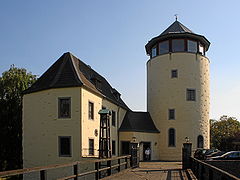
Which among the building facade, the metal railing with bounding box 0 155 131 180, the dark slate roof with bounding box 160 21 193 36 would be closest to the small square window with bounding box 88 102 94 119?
Result: the building facade

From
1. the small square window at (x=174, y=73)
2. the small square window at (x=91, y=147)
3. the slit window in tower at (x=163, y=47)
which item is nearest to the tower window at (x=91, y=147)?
the small square window at (x=91, y=147)

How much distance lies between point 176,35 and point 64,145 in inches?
676

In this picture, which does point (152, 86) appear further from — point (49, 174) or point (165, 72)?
point (49, 174)

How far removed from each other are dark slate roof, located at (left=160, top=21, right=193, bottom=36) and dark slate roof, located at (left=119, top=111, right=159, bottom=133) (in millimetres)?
8902

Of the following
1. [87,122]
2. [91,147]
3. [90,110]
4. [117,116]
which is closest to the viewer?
[87,122]

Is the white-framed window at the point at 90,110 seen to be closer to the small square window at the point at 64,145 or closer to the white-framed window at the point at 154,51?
the small square window at the point at 64,145

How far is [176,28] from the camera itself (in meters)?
34.7

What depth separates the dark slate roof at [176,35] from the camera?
108ft

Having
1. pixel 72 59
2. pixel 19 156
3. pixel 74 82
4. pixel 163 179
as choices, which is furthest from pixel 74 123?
pixel 19 156

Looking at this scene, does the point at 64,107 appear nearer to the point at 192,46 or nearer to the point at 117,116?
the point at 117,116

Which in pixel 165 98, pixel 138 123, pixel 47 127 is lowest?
pixel 138 123

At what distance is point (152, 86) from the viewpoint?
35000 mm

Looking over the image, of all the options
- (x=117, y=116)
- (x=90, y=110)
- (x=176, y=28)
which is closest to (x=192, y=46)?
(x=176, y=28)

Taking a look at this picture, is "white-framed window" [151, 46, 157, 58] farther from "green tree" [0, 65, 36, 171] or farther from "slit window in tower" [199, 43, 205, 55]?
"green tree" [0, 65, 36, 171]
